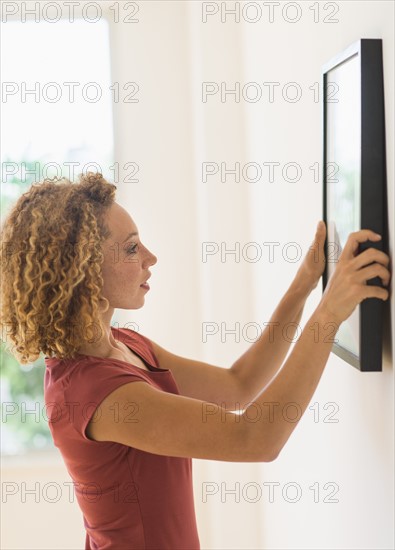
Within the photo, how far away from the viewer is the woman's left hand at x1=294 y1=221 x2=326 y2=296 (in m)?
1.32

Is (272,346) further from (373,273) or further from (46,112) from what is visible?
(46,112)

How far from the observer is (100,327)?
4.34 feet

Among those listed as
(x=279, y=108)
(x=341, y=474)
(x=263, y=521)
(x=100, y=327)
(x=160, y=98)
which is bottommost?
(x=263, y=521)

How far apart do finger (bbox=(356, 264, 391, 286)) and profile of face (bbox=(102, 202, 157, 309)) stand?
0.46 meters

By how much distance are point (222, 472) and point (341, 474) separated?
4.02ft

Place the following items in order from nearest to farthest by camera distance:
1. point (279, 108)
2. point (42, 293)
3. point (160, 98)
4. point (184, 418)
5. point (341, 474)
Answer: point (184, 418) < point (42, 293) < point (341, 474) < point (279, 108) < point (160, 98)

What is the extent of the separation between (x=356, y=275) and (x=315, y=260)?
0.26 metres

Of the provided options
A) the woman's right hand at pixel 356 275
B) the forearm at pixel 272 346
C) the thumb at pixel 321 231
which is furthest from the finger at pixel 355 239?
the forearm at pixel 272 346

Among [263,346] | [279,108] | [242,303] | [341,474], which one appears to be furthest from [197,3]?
[341,474]

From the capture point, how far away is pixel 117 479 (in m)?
1.31

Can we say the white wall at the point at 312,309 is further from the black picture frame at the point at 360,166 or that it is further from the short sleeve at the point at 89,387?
the short sleeve at the point at 89,387

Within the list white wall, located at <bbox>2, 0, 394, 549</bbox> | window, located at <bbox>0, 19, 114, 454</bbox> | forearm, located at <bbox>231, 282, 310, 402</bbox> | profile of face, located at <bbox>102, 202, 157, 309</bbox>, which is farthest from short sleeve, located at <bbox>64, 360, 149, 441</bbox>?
window, located at <bbox>0, 19, 114, 454</bbox>

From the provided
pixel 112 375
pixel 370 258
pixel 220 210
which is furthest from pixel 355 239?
pixel 220 210

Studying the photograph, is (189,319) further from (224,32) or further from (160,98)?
(224,32)
